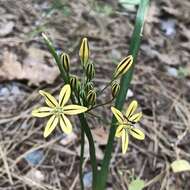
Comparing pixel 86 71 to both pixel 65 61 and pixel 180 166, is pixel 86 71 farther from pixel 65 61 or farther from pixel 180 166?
pixel 180 166

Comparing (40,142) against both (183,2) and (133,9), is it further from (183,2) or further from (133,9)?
(183,2)

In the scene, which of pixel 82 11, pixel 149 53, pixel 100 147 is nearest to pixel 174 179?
pixel 100 147

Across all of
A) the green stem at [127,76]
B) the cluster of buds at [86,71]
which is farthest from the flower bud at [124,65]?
the green stem at [127,76]

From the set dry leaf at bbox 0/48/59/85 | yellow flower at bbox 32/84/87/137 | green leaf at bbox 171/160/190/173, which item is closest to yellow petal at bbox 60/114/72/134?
yellow flower at bbox 32/84/87/137

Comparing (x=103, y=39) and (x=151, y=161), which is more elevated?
(x=103, y=39)

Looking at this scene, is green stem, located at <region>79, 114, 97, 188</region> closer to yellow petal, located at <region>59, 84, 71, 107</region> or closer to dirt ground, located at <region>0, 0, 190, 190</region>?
yellow petal, located at <region>59, 84, 71, 107</region>

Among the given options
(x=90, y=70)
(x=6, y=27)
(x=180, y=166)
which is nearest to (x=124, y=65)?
(x=90, y=70)
